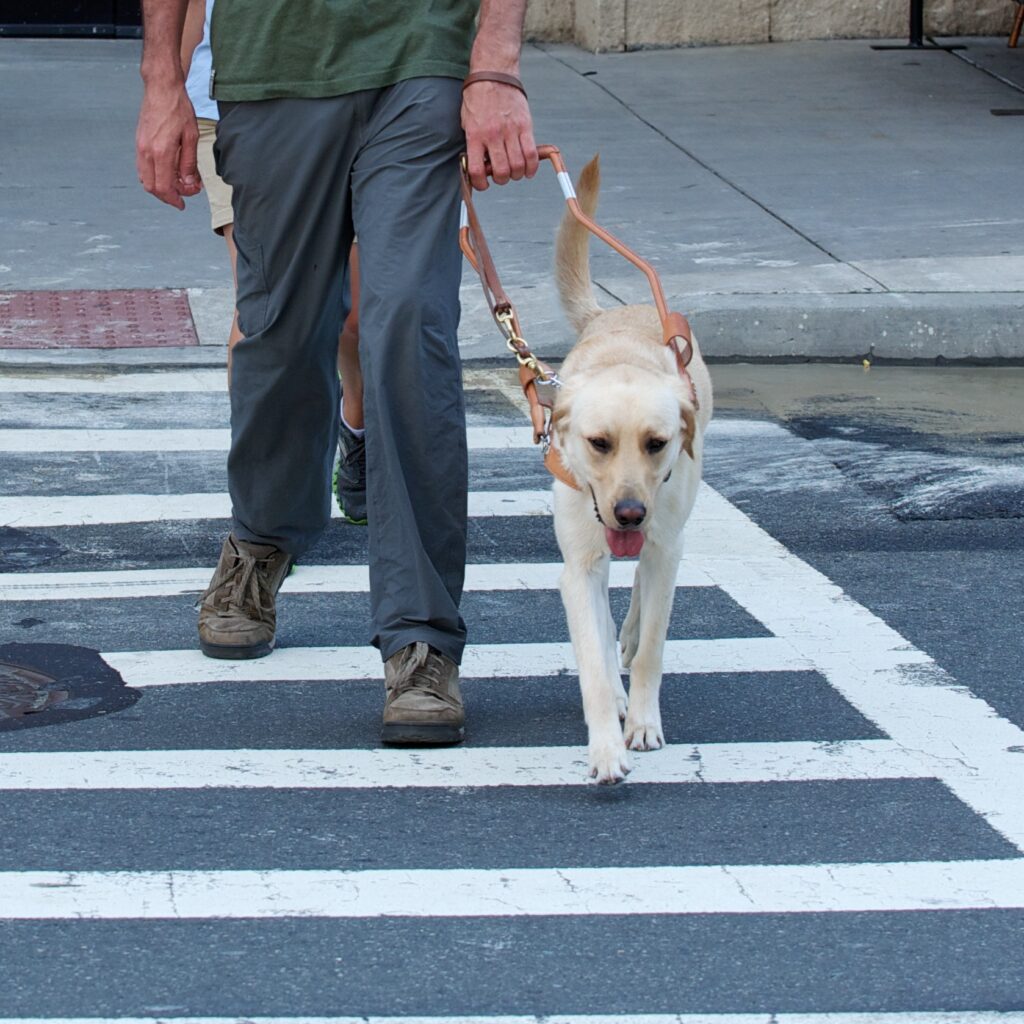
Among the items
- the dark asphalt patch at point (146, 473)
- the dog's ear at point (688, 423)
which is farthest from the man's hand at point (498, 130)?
the dark asphalt patch at point (146, 473)

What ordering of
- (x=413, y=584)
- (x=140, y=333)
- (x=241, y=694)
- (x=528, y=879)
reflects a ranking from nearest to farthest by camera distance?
(x=528, y=879) < (x=413, y=584) < (x=241, y=694) < (x=140, y=333)

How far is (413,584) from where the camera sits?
13.6 feet

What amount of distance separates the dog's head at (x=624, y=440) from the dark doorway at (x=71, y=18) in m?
12.6

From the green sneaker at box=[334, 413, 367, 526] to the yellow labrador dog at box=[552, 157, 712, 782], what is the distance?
1688mm

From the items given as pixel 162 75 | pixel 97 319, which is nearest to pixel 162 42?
pixel 162 75

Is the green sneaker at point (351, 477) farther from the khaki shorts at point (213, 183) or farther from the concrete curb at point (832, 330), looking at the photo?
the concrete curb at point (832, 330)

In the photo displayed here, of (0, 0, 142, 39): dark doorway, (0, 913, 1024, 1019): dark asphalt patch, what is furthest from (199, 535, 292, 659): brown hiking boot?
(0, 0, 142, 39): dark doorway

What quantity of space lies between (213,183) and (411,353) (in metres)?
1.70

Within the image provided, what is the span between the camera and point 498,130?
4070 millimetres

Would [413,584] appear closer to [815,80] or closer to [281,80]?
[281,80]

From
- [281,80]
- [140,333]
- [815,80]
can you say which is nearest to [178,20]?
[281,80]

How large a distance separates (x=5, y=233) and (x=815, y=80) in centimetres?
657

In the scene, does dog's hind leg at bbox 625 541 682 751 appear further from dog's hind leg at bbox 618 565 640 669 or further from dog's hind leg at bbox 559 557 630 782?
dog's hind leg at bbox 618 565 640 669

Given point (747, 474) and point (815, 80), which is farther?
point (815, 80)
